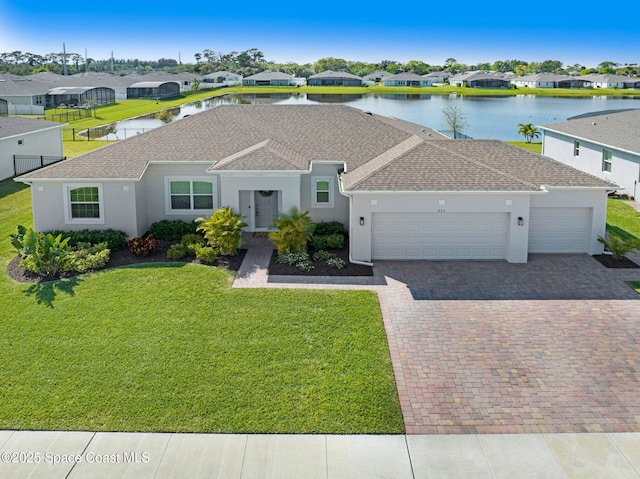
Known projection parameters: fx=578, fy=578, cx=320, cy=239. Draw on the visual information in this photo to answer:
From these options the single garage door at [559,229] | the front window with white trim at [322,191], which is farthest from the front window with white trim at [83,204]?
the single garage door at [559,229]

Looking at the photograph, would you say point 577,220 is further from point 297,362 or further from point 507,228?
point 297,362

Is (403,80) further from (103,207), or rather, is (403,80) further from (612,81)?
(103,207)

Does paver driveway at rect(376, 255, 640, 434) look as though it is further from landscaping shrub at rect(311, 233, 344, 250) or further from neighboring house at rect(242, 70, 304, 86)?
neighboring house at rect(242, 70, 304, 86)

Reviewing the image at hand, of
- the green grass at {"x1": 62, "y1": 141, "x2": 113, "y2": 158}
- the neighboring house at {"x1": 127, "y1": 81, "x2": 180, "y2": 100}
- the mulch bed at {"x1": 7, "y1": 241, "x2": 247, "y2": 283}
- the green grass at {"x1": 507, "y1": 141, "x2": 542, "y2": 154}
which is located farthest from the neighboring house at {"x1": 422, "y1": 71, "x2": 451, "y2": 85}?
the mulch bed at {"x1": 7, "y1": 241, "x2": 247, "y2": 283}

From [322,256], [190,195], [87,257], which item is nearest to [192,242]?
[190,195]

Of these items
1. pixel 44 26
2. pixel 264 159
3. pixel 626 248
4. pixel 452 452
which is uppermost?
pixel 44 26

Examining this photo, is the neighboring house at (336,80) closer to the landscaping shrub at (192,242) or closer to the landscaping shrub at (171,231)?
the landscaping shrub at (171,231)

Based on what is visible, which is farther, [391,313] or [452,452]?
[391,313]

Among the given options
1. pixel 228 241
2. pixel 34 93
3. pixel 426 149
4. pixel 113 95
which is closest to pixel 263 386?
pixel 228 241
